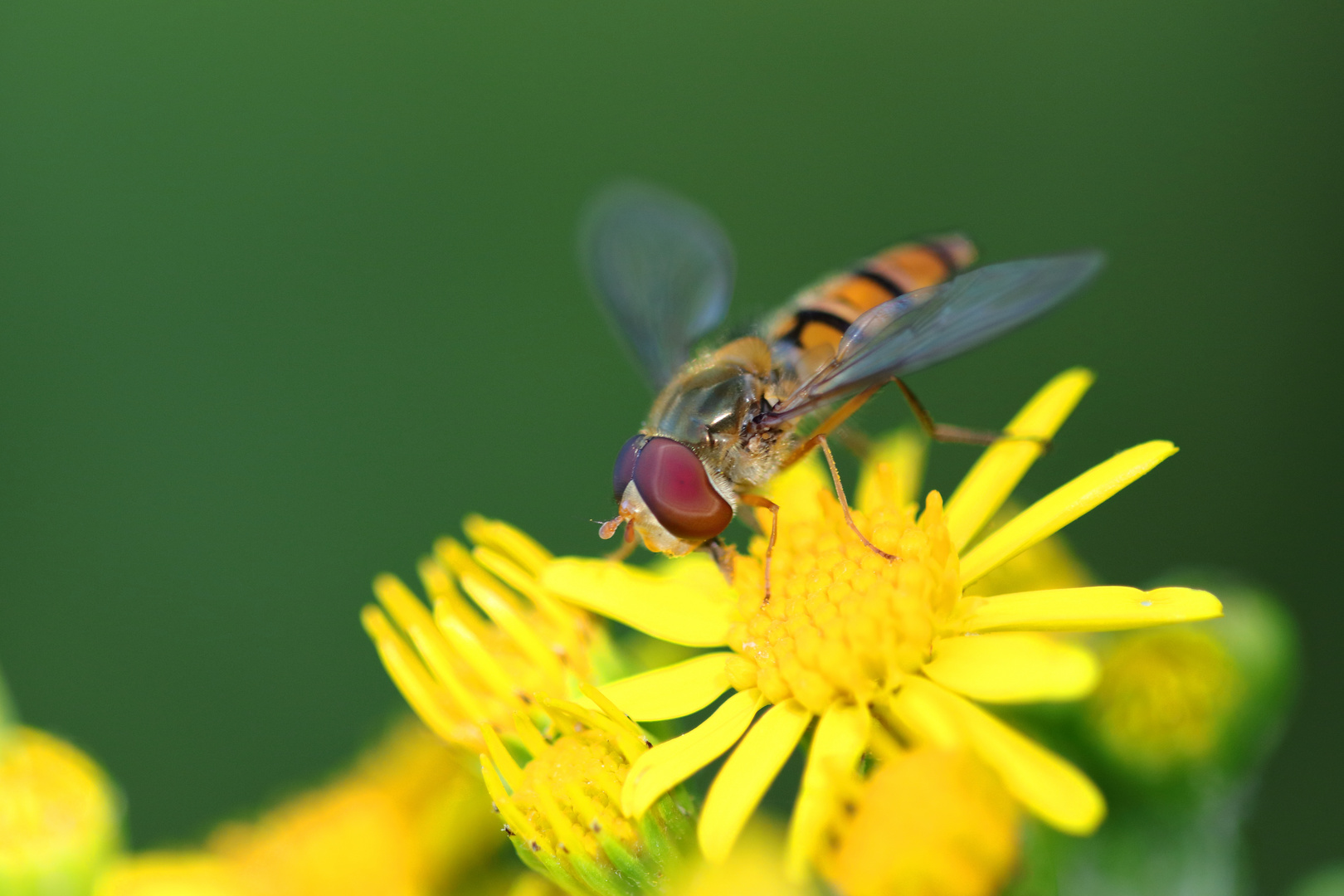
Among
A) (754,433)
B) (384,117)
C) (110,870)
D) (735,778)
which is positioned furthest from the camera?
(384,117)

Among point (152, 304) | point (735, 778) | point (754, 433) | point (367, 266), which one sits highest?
point (152, 304)

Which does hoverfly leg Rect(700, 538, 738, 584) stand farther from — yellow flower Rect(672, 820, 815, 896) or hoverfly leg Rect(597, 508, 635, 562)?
yellow flower Rect(672, 820, 815, 896)

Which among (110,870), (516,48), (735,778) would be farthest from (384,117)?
(735,778)

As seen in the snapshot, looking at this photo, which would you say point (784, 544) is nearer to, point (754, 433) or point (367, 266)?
point (754, 433)

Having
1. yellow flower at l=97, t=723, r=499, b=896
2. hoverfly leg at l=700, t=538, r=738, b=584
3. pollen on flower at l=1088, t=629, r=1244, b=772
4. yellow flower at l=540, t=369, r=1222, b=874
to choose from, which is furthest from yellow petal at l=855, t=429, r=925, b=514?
yellow flower at l=97, t=723, r=499, b=896

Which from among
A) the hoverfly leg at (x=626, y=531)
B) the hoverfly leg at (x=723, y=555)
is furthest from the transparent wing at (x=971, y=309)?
the hoverfly leg at (x=626, y=531)

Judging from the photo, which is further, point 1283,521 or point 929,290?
point 1283,521

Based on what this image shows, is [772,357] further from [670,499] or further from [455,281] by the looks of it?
[455,281]
